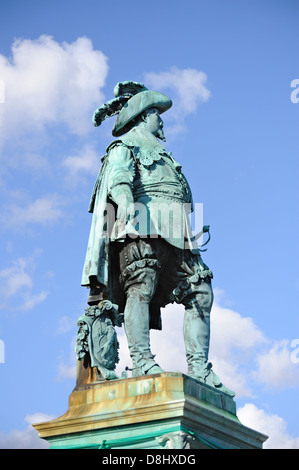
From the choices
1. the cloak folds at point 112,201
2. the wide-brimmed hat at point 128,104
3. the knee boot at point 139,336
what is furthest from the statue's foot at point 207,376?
the wide-brimmed hat at point 128,104

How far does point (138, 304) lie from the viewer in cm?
1019

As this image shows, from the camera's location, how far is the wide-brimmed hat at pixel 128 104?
38.1 ft

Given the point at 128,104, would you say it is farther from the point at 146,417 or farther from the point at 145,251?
the point at 146,417

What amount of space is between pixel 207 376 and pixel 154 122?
3.80m

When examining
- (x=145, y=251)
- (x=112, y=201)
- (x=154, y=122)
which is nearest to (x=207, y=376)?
(x=145, y=251)

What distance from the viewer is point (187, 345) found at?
10.4 meters

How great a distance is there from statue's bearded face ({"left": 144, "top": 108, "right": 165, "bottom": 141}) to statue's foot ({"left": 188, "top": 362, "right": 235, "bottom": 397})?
11.5 ft

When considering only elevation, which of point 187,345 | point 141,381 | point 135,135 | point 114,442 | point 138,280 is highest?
point 135,135

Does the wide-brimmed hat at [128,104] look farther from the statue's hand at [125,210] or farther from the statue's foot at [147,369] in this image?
the statue's foot at [147,369]

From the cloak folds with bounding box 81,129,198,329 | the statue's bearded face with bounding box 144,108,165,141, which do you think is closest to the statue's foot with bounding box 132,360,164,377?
the cloak folds with bounding box 81,129,198,329

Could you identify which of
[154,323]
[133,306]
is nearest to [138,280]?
[133,306]

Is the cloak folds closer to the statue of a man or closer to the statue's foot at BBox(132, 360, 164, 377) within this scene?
the statue of a man

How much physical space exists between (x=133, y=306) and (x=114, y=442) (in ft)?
5.69

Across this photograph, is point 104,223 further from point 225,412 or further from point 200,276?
point 225,412
